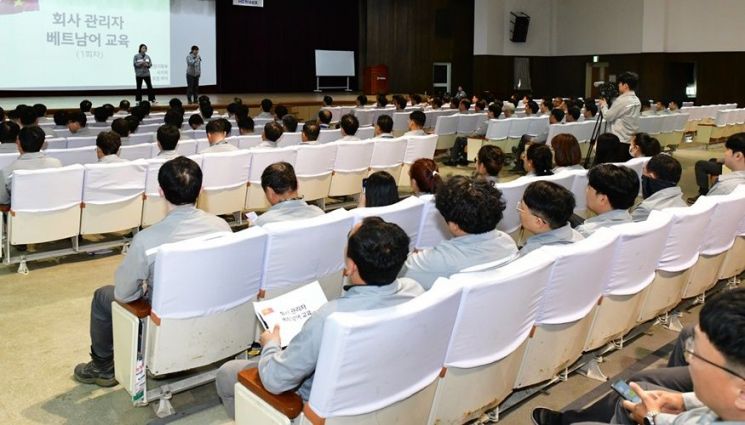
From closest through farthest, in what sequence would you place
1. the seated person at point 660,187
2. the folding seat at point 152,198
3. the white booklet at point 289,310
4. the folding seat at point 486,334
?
1. the folding seat at point 486,334
2. the white booklet at point 289,310
3. the seated person at point 660,187
4. the folding seat at point 152,198

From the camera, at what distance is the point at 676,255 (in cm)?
343

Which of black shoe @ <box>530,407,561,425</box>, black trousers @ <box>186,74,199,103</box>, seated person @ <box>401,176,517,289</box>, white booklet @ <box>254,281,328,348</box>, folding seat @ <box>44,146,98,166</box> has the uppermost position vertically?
black trousers @ <box>186,74,199,103</box>

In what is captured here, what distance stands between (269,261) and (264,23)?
1616 cm

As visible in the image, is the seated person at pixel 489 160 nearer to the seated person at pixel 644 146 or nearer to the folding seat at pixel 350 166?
the seated person at pixel 644 146

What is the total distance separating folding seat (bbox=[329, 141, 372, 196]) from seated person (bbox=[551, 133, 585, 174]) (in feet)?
6.20

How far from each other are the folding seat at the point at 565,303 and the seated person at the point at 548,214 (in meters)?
0.17

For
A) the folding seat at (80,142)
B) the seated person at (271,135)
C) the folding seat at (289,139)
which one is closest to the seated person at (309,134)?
the seated person at (271,135)

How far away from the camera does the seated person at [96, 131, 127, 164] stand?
5254 millimetres

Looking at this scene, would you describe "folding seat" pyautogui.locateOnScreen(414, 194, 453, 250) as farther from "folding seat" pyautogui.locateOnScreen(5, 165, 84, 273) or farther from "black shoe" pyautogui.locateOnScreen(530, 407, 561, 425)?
"folding seat" pyautogui.locateOnScreen(5, 165, 84, 273)

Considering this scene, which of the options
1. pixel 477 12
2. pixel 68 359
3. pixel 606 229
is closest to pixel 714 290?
pixel 606 229

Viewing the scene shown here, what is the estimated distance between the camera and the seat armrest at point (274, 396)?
2061mm

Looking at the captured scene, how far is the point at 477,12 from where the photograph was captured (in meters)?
20.0

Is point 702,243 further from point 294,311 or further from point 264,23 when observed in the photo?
point 264,23

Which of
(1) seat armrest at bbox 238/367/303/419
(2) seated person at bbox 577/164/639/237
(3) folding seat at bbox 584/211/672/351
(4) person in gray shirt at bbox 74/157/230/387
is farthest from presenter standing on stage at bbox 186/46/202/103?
(1) seat armrest at bbox 238/367/303/419
